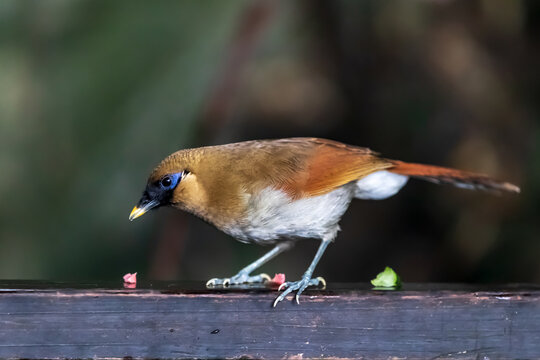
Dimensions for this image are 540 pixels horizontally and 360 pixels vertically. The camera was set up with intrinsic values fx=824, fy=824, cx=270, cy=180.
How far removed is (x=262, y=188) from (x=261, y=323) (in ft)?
2.23

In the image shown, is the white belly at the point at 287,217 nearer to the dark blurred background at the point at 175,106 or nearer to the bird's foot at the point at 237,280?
the bird's foot at the point at 237,280

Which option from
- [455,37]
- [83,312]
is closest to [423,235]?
[455,37]

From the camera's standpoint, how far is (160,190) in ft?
10.0

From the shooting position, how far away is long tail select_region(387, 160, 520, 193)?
3.29m

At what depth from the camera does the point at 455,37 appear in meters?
4.59

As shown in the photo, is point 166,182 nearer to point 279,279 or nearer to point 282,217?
point 282,217

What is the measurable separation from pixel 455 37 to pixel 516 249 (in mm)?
1218

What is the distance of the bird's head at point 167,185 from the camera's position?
3.06 m

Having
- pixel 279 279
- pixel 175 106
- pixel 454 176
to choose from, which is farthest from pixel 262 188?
pixel 175 106

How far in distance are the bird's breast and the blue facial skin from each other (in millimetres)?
252

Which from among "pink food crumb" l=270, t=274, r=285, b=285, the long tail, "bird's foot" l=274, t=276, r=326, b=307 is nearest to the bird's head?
"pink food crumb" l=270, t=274, r=285, b=285

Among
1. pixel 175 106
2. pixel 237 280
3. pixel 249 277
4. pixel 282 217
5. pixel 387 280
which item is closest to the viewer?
pixel 387 280

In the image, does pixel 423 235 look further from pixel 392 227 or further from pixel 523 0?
pixel 523 0

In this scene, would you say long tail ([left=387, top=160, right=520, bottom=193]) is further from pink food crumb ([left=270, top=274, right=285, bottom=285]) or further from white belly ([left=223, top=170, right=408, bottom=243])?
pink food crumb ([left=270, top=274, right=285, bottom=285])
